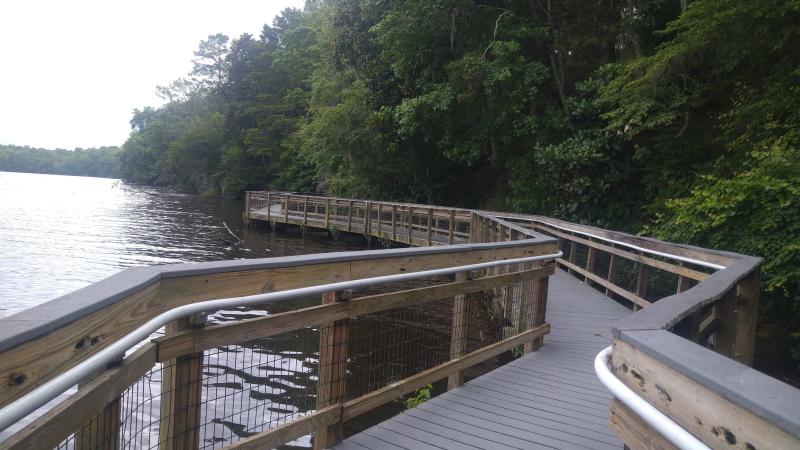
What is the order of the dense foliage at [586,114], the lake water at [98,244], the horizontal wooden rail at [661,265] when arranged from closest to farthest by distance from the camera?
1. the horizontal wooden rail at [661,265]
2. the dense foliage at [586,114]
3. the lake water at [98,244]

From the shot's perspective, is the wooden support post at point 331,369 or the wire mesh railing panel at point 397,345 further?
the wire mesh railing panel at point 397,345

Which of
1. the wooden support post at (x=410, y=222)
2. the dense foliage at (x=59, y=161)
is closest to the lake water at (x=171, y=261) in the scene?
the wooden support post at (x=410, y=222)

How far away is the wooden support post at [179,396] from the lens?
2332mm

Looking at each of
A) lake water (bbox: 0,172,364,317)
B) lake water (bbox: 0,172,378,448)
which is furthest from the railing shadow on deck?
lake water (bbox: 0,172,364,317)

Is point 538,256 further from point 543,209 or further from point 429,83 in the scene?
point 429,83

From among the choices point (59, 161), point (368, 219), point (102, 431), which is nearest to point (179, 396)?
point (102, 431)

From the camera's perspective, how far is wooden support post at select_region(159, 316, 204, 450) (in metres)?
2.33

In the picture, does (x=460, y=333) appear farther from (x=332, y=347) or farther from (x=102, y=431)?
Answer: (x=102, y=431)

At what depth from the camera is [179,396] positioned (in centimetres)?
234

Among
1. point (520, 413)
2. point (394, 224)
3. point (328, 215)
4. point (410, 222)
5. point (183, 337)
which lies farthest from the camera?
point (328, 215)

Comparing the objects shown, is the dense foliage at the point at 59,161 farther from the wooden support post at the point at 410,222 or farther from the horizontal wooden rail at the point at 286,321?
the horizontal wooden rail at the point at 286,321

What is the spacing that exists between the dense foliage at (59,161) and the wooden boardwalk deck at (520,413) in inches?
5685

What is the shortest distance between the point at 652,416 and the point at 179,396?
70.7 inches

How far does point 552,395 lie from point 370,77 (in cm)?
1969
